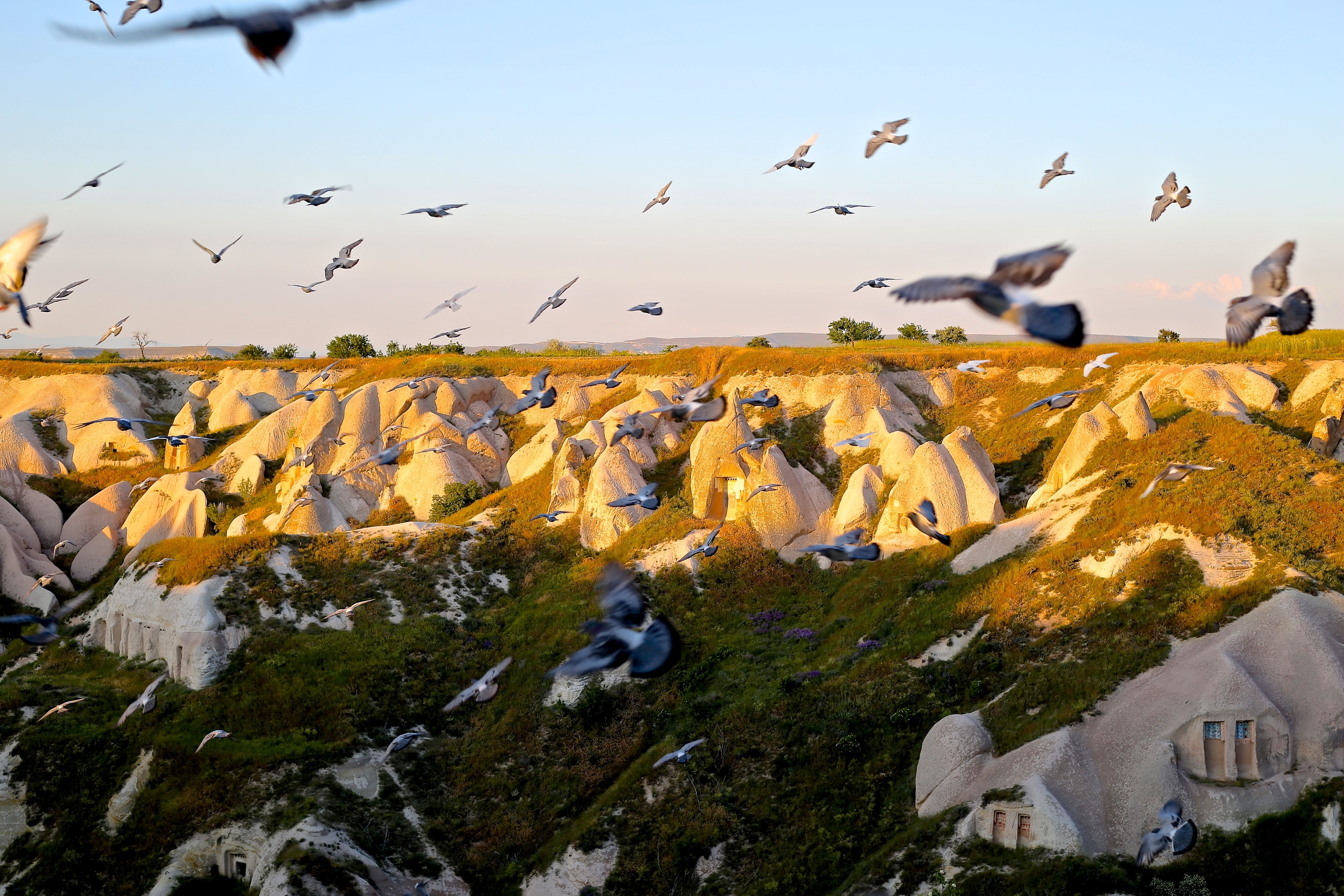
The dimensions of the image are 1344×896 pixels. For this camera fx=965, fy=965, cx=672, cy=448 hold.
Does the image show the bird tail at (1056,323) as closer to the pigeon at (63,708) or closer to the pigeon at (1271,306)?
the pigeon at (1271,306)

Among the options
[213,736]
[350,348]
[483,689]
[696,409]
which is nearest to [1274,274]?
[696,409]

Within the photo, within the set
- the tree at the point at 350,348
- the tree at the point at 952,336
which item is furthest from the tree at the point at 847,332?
the tree at the point at 350,348

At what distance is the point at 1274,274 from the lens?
1429 cm

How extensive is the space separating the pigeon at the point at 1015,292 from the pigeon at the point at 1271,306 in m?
4.02

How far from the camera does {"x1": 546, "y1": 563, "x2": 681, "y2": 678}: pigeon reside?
13016 millimetres

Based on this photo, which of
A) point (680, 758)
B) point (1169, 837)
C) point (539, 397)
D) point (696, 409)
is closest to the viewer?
point (696, 409)

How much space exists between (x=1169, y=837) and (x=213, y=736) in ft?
101

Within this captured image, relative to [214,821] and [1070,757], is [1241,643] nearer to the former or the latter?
[1070,757]

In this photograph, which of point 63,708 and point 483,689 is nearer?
point 483,689

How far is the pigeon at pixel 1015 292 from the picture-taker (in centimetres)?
907

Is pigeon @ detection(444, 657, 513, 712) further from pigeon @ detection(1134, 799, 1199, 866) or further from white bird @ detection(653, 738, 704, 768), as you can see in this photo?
pigeon @ detection(1134, 799, 1199, 866)

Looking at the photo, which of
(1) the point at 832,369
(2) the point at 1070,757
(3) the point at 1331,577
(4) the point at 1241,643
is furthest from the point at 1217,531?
(1) the point at 832,369

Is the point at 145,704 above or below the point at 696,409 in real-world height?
below

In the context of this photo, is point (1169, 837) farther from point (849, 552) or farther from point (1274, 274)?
point (1274, 274)
